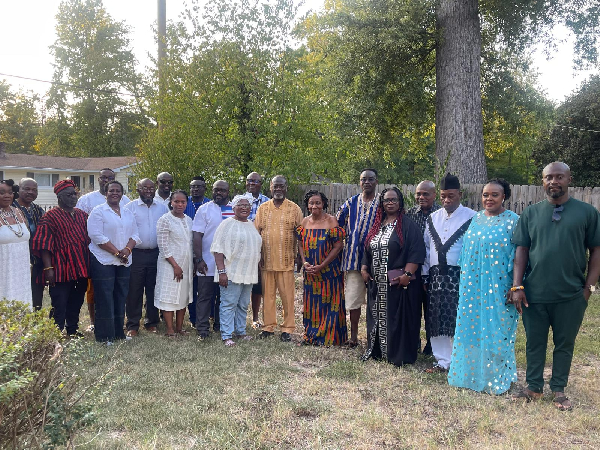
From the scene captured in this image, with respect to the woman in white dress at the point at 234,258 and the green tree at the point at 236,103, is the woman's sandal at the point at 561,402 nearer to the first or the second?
the woman in white dress at the point at 234,258

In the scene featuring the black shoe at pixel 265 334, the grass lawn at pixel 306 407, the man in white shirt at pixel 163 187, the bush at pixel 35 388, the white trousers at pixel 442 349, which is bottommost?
the black shoe at pixel 265 334

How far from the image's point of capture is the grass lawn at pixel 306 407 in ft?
12.8

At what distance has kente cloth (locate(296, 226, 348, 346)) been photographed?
6.60 metres

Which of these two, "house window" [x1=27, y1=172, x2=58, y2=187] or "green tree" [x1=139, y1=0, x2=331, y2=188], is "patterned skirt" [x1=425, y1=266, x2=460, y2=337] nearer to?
"green tree" [x1=139, y1=0, x2=331, y2=188]

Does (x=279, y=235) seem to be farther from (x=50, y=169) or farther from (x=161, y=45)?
(x=50, y=169)

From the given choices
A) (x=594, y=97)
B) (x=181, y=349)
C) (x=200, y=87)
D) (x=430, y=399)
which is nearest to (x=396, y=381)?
(x=430, y=399)

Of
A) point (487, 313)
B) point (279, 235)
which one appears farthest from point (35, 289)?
point (487, 313)

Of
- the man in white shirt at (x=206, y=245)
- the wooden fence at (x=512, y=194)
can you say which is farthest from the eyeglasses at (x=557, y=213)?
the wooden fence at (x=512, y=194)

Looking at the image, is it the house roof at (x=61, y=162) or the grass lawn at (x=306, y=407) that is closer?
the grass lawn at (x=306, y=407)

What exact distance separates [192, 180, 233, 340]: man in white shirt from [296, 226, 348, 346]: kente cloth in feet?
3.97

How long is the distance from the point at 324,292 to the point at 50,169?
101ft

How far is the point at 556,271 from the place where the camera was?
458 cm

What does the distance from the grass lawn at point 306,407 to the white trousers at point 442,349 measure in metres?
0.28

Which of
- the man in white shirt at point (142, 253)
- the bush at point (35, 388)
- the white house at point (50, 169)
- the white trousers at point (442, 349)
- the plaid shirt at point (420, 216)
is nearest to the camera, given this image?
the bush at point (35, 388)
